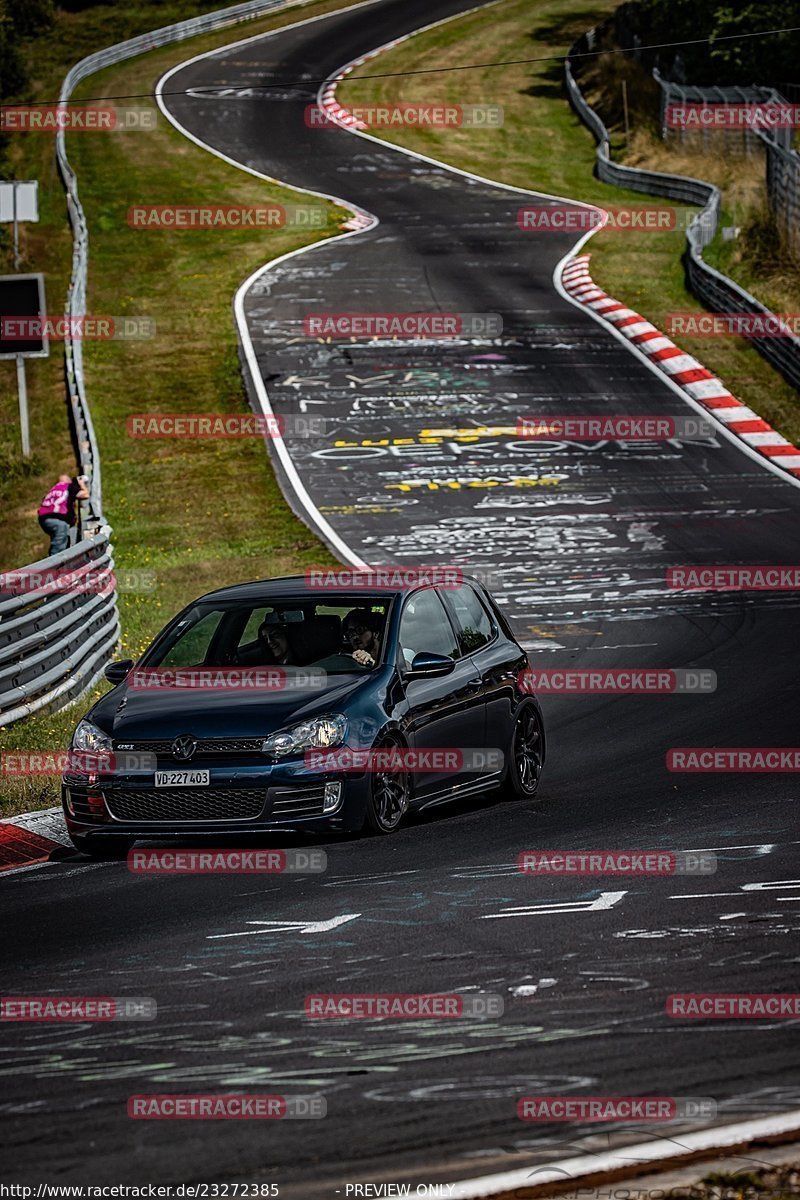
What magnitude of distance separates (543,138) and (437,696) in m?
49.4

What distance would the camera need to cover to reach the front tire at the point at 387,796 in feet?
33.5

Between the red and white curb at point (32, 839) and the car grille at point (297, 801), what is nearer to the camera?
the car grille at point (297, 801)

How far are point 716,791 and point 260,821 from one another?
3422 millimetres

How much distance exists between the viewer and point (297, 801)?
9938mm

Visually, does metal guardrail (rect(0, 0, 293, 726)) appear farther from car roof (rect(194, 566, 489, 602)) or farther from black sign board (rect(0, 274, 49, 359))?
car roof (rect(194, 566, 489, 602))

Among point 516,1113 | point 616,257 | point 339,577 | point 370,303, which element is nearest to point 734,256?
point 616,257

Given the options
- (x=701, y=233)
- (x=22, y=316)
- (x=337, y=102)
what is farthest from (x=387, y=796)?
(x=337, y=102)

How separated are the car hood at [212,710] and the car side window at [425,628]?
71 centimetres

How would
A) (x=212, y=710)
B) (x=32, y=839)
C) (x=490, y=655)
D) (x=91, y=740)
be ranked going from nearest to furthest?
(x=212, y=710) < (x=91, y=740) < (x=32, y=839) < (x=490, y=655)

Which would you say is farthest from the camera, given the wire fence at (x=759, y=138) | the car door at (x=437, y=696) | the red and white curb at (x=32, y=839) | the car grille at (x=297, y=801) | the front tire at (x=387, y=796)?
the wire fence at (x=759, y=138)

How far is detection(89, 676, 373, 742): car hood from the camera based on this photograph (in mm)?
10039

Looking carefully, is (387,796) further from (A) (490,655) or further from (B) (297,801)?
(A) (490,655)

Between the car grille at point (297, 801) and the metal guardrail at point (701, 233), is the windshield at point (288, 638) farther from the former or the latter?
the metal guardrail at point (701, 233)

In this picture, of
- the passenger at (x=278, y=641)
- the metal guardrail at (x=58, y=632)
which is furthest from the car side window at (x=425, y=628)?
the metal guardrail at (x=58, y=632)
